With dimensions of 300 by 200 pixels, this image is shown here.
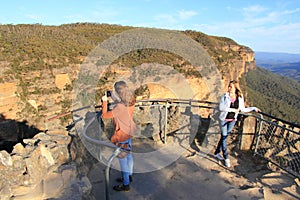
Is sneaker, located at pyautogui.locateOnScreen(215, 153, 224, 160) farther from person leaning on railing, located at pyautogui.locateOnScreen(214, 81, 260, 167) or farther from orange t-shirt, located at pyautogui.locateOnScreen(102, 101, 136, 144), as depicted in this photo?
orange t-shirt, located at pyautogui.locateOnScreen(102, 101, 136, 144)

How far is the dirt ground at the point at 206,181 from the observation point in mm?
4457

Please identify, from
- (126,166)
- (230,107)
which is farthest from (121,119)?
(230,107)

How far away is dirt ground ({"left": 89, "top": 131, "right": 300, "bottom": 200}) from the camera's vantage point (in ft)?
14.6

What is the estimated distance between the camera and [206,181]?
4941mm

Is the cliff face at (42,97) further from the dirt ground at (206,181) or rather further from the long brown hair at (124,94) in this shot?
the long brown hair at (124,94)

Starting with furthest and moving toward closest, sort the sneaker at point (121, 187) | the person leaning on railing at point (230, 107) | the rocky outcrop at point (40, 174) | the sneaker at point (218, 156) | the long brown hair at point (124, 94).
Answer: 1. the sneaker at point (218, 156)
2. the person leaning on railing at point (230, 107)
3. the sneaker at point (121, 187)
4. the long brown hair at point (124, 94)
5. the rocky outcrop at point (40, 174)

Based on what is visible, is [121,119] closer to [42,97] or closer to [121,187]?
[121,187]

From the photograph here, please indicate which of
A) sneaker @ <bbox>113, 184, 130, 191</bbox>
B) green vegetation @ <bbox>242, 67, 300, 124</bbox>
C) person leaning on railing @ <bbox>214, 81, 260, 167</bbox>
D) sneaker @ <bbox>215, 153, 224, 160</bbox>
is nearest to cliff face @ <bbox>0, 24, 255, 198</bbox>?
sneaker @ <bbox>113, 184, 130, 191</bbox>

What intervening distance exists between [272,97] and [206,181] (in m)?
103

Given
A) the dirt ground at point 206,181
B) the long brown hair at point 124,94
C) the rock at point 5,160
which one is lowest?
the dirt ground at point 206,181

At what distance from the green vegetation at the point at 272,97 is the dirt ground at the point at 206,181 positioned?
5982 cm

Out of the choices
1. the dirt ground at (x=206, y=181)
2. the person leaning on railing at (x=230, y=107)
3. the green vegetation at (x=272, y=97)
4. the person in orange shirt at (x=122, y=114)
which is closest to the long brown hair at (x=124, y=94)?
the person in orange shirt at (x=122, y=114)

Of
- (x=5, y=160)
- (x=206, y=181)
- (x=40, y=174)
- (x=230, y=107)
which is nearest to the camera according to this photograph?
(x=5, y=160)

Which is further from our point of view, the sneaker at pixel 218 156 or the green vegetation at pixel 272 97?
the green vegetation at pixel 272 97
